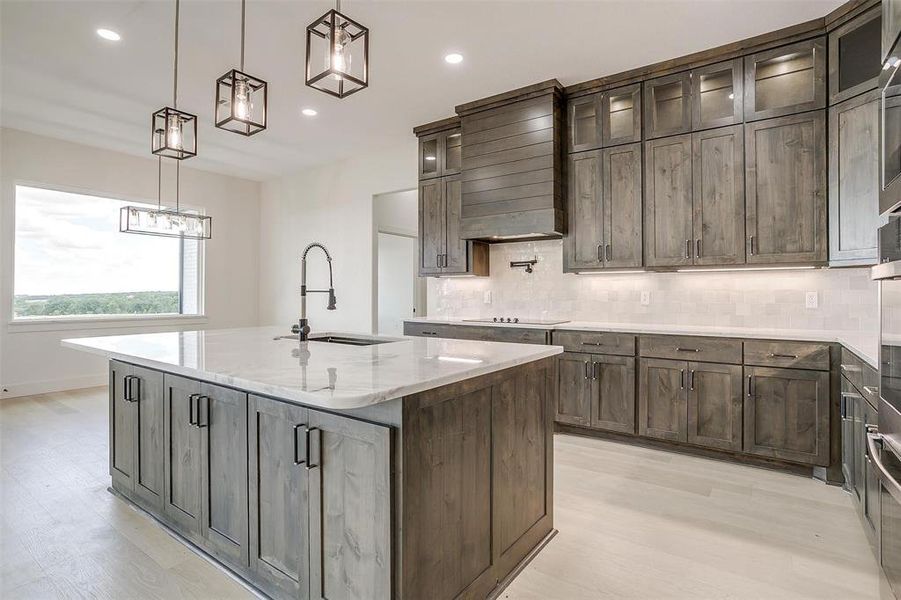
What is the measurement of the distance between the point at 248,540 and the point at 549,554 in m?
1.30

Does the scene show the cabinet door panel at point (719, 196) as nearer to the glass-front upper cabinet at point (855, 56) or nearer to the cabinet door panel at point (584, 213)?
the glass-front upper cabinet at point (855, 56)

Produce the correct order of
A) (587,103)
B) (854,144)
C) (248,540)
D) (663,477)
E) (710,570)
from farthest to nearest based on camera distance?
(587,103), (663,477), (854,144), (710,570), (248,540)

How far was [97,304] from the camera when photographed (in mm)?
5918

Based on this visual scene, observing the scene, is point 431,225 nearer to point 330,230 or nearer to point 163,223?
point 330,230

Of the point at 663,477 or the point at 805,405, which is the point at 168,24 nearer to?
the point at 663,477

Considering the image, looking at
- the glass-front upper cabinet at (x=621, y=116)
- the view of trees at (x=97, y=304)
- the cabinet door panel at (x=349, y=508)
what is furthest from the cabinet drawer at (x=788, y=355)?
Answer: the view of trees at (x=97, y=304)

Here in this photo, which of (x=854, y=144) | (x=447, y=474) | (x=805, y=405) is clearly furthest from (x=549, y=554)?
(x=854, y=144)

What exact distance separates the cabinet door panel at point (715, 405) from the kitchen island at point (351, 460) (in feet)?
5.30

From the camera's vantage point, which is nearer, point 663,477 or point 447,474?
point 447,474

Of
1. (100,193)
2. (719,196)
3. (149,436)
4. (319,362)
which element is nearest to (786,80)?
(719,196)

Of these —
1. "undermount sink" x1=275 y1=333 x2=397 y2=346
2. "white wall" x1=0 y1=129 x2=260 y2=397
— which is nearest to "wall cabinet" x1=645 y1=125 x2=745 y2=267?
"undermount sink" x1=275 y1=333 x2=397 y2=346

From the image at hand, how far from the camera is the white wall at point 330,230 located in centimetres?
596

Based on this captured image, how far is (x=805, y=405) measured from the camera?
118 inches

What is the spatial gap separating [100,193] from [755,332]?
23.1 ft
